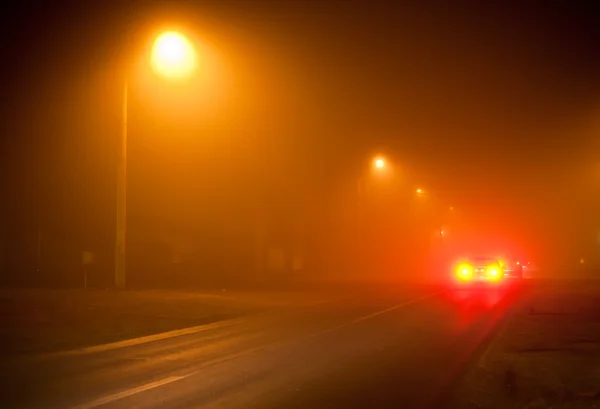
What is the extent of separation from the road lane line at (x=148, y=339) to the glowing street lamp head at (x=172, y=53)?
7.84 meters

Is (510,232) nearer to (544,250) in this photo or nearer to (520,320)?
(544,250)

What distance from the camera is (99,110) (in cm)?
5328

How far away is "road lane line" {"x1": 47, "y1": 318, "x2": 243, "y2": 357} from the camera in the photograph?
649 inches

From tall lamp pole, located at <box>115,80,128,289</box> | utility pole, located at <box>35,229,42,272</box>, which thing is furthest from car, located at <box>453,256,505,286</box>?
utility pole, located at <box>35,229,42,272</box>

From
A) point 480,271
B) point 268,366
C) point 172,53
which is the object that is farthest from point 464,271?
point 268,366

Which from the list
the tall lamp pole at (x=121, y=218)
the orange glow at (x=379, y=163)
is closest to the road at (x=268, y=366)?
the tall lamp pole at (x=121, y=218)

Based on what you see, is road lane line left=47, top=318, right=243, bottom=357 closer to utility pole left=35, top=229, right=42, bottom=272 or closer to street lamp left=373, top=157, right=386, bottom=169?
utility pole left=35, top=229, right=42, bottom=272

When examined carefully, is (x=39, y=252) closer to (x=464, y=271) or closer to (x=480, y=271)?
(x=464, y=271)

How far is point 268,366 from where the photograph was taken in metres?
14.5

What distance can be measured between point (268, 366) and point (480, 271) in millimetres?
30524

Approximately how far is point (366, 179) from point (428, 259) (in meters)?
22.0

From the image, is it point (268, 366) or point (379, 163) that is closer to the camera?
point (268, 366)

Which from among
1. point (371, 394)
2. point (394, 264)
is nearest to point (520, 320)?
A: point (371, 394)

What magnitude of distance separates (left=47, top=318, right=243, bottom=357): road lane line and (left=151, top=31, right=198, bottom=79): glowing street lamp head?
25.7 feet
